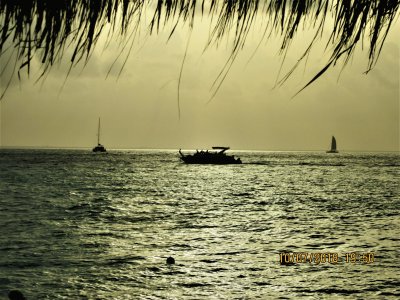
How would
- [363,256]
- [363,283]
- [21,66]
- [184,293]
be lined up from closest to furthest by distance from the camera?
[21,66]
[184,293]
[363,283]
[363,256]

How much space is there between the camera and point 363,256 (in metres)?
18.6

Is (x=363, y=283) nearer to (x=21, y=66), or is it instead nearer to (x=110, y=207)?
(x=21, y=66)

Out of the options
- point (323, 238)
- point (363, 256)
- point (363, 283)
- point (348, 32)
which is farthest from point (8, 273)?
point (348, 32)

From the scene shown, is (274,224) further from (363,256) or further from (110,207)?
(110,207)

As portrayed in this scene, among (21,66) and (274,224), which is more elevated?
(21,66)

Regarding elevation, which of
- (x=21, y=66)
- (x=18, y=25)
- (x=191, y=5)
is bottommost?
(x=21, y=66)

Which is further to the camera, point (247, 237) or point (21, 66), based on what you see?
point (247, 237)

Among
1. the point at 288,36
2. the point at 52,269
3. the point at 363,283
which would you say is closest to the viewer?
the point at 288,36

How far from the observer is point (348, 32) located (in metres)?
1.33

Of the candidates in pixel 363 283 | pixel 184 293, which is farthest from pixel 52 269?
pixel 363 283

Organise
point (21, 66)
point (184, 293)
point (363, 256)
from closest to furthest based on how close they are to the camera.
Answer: point (21, 66) → point (184, 293) → point (363, 256)

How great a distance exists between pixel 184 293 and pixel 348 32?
1318cm

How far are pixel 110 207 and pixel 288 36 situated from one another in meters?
35.1

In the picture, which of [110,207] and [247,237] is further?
[110,207]
